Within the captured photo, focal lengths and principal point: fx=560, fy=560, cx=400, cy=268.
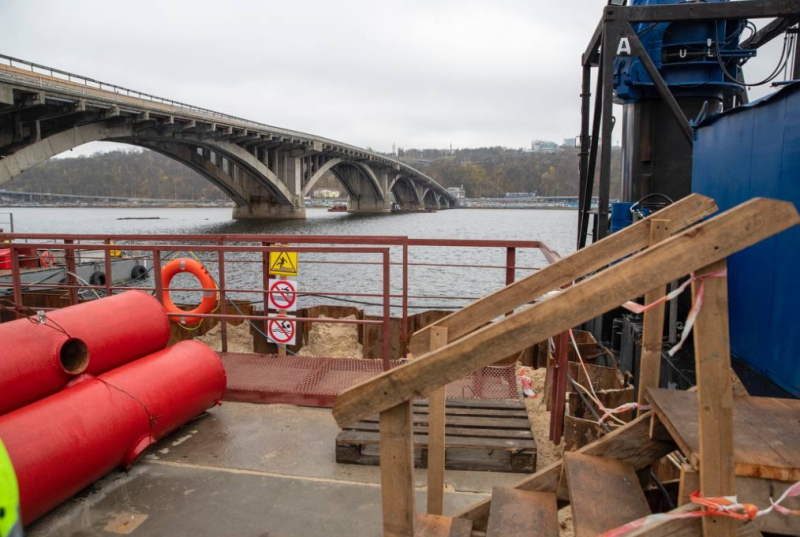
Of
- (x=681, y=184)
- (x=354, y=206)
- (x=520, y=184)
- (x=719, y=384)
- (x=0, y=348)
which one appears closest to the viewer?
(x=719, y=384)

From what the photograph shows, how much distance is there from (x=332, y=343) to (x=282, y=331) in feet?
3.38

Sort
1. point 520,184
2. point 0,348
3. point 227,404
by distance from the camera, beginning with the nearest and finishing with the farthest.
A: point 0,348
point 227,404
point 520,184

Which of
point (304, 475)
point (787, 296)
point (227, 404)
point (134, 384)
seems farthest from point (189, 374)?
point (787, 296)

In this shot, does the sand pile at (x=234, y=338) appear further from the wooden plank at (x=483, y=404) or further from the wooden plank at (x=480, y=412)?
the wooden plank at (x=480, y=412)

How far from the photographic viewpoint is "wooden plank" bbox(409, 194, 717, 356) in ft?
8.64

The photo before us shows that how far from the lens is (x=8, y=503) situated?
1683mm

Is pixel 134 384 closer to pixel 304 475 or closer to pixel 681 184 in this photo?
pixel 304 475

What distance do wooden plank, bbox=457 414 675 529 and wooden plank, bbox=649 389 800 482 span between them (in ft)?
0.73

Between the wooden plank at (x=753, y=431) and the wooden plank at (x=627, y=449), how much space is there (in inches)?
8.8

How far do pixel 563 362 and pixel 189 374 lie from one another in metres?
3.07

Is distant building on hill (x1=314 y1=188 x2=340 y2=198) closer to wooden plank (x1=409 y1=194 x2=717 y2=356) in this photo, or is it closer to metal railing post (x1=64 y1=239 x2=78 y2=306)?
metal railing post (x1=64 y1=239 x2=78 y2=306)

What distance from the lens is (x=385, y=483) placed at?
2.00m

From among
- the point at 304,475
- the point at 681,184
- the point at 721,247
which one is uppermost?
the point at 681,184

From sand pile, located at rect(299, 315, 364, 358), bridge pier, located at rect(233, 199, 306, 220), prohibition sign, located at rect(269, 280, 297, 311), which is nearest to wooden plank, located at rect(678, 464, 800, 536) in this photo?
prohibition sign, located at rect(269, 280, 297, 311)
